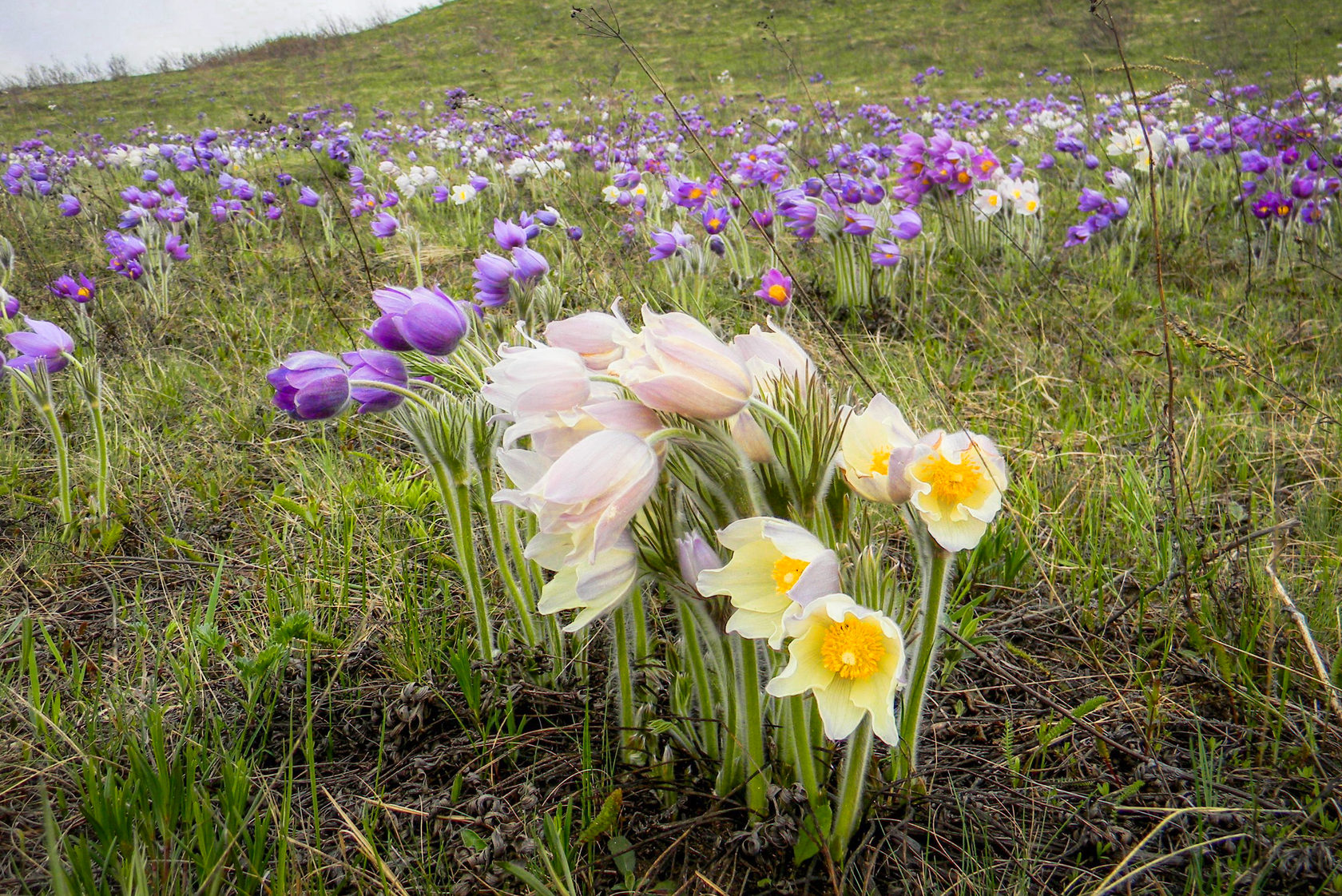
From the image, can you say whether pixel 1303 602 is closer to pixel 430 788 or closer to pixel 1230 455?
pixel 1230 455

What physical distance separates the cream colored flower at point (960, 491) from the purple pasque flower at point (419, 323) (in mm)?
755

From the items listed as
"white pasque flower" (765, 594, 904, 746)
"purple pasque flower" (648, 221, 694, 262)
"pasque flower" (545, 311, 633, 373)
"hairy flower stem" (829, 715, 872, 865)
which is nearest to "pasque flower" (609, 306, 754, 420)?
"pasque flower" (545, 311, 633, 373)

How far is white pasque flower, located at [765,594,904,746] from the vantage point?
831 millimetres

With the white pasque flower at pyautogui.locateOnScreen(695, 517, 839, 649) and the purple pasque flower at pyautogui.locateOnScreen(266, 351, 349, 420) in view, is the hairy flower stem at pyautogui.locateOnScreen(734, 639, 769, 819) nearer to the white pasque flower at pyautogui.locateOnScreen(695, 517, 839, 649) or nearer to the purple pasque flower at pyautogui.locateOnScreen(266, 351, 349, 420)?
the white pasque flower at pyautogui.locateOnScreen(695, 517, 839, 649)

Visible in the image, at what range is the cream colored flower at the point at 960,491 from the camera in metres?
0.90

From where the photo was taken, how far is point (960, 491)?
36.2 inches

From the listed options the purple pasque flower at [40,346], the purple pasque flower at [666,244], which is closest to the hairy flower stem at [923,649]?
the purple pasque flower at [40,346]

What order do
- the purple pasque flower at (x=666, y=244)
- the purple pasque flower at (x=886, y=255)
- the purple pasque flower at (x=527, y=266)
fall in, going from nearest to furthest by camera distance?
the purple pasque flower at (x=527, y=266)
the purple pasque flower at (x=666, y=244)
the purple pasque flower at (x=886, y=255)

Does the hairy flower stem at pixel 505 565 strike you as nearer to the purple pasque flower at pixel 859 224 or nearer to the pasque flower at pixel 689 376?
the pasque flower at pixel 689 376

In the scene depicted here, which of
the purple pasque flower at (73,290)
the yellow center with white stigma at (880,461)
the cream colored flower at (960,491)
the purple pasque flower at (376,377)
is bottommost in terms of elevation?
the purple pasque flower at (73,290)

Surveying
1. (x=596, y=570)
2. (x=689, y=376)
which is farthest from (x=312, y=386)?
(x=689, y=376)

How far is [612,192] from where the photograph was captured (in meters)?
5.05

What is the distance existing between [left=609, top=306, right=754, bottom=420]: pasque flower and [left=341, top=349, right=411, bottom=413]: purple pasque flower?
594mm

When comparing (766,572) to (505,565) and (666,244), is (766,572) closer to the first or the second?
(505,565)
